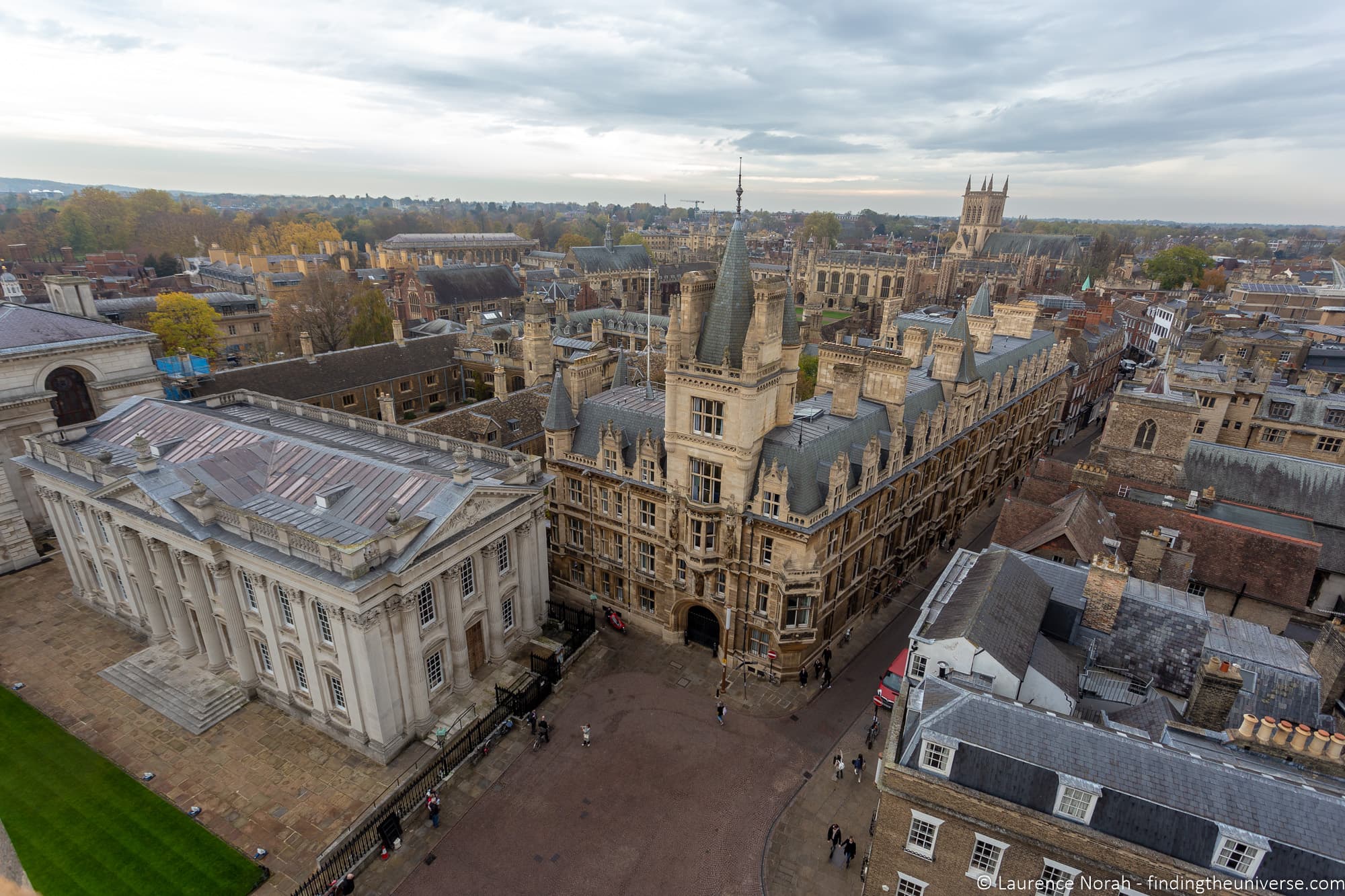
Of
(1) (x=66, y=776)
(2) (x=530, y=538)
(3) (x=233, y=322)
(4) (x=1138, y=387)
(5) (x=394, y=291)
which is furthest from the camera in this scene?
(5) (x=394, y=291)

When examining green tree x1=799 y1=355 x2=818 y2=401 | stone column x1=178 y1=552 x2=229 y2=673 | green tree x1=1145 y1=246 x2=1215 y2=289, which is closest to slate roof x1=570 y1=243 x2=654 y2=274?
green tree x1=799 y1=355 x2=818 y2=401

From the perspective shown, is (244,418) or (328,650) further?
(244,418)

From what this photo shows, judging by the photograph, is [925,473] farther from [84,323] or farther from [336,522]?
[84,323]

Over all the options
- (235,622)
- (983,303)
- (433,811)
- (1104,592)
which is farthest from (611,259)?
(1104,592)

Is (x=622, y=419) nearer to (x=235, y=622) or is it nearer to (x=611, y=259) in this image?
(x=235, y=622)

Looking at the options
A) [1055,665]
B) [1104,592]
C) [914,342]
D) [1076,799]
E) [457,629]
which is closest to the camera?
[1076,799]

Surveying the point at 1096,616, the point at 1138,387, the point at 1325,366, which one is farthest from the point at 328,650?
the point at 1325,366
